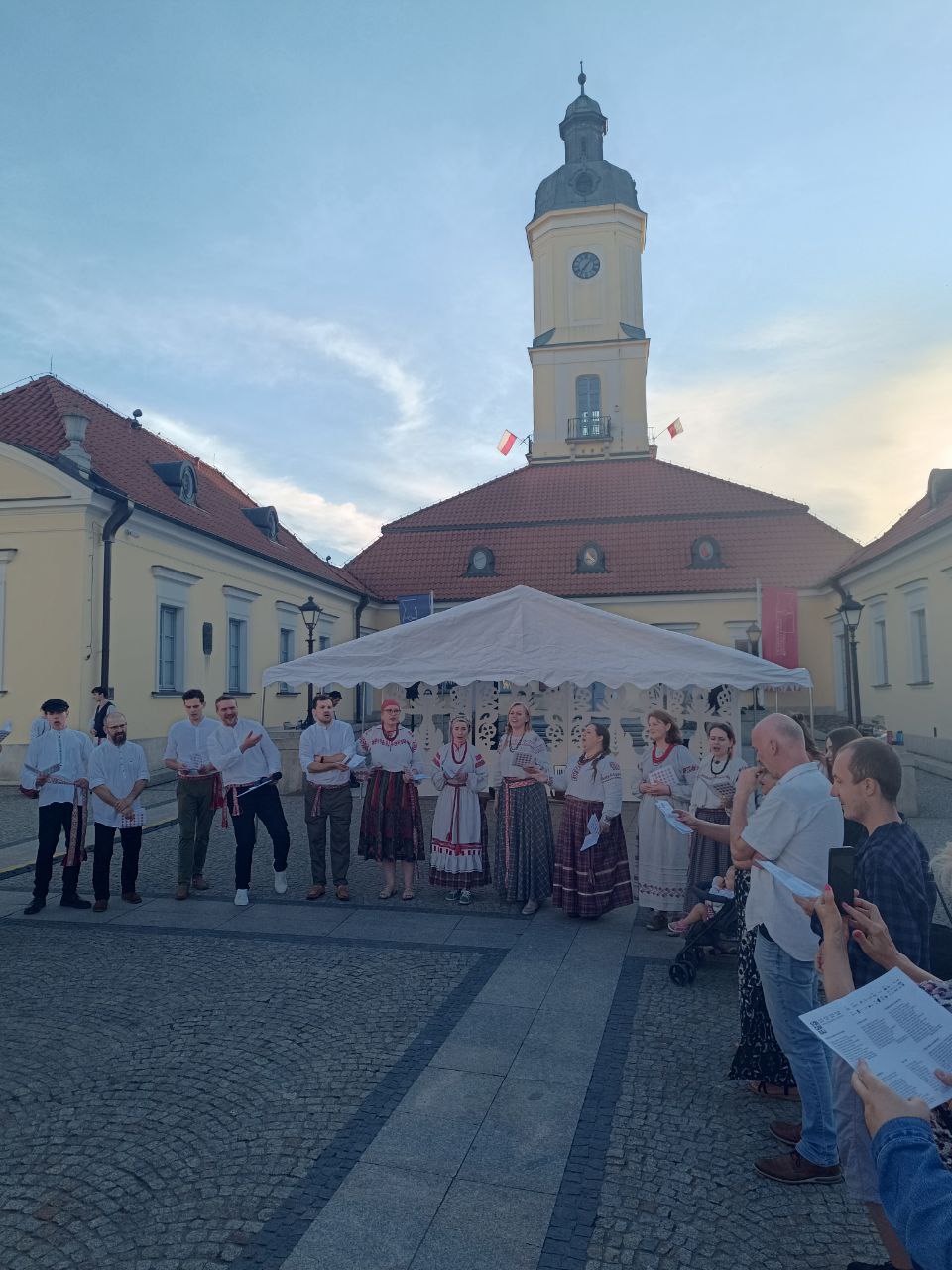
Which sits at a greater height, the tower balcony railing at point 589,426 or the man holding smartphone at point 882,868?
the tower balcony railing at point 589,426

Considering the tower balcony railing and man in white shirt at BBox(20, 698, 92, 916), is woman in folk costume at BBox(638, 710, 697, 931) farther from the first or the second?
the tower balcony railing

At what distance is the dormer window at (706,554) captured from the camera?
93.2ft

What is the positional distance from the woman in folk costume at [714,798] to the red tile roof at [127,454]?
14.0 m

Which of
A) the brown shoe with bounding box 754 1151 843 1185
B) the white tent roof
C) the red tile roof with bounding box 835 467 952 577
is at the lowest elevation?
the brown shoe with bounding box 754 1151 843 1185

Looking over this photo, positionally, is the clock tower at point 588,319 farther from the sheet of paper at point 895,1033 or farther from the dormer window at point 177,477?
the sheet of paper at point 895,1033

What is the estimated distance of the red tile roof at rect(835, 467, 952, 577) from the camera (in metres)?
19.3

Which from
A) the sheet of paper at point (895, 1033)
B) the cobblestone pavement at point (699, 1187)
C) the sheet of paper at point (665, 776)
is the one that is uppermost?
the sheet of paper at point (665, 776)

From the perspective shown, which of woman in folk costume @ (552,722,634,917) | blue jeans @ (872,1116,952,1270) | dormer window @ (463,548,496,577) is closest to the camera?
blue jeans @ (872,1116,952,1270)

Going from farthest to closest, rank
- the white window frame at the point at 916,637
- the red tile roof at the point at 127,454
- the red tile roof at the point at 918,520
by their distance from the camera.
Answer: the white window frame at the point at 916,637 → the red tile roof at the point at 918,520 → the red tile roof at the point at 127,454

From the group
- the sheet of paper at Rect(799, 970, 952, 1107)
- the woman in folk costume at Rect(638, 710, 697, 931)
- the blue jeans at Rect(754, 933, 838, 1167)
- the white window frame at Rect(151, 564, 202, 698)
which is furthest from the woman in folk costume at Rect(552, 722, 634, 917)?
the white window frame at Rect(151, 564, 202, 698)

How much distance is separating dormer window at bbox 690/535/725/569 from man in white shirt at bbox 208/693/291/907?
73.8 feet

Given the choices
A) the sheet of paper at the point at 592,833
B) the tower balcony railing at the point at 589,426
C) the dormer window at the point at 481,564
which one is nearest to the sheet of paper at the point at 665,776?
the sheet of paper at the point at 592,833

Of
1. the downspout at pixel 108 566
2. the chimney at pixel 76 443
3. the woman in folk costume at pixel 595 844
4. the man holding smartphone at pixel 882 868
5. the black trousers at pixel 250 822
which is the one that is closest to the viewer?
the man holding smartphone at pixel 882 868

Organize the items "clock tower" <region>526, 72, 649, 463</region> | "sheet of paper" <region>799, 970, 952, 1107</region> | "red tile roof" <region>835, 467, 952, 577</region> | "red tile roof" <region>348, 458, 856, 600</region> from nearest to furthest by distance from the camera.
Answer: "sheet of paper" <region>799, 970, 952, 1107</region> < "red tile roof" <region>835, 467, 952, 577</region> < "red tile roof" <region>348, 458, 856, 600</region> < "clock tower" <region>526, 72, 649, 463</region>
